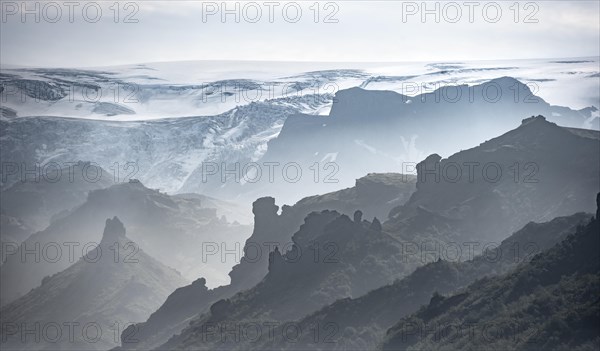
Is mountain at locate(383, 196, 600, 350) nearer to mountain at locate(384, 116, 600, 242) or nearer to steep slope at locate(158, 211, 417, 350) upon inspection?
steep slope at locate(158, 211, 417, 350)

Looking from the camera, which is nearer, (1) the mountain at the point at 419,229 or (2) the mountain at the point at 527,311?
(2) the mountain at the point at 527,311

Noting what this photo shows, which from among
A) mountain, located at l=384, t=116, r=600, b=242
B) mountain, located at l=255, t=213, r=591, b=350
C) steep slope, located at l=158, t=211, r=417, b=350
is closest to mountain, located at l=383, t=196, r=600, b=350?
mountain, located at l=255, t=213, r=591, b=350

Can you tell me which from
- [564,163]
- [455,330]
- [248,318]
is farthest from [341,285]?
[564,163]

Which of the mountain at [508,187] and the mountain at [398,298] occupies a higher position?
the mountain at [508,187]

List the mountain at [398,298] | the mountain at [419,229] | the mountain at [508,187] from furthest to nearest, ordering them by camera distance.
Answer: the mountain at [508,187] → the mountain at [419,229] → the mountain at [398,298]

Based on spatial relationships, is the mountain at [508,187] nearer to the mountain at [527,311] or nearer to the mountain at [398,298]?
the mountain at [398,298]

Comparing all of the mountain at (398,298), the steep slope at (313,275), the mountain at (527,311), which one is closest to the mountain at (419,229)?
the steep slope at (313,275)

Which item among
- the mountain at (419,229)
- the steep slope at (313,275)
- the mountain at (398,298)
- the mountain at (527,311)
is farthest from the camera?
the mountain at (419,229)
